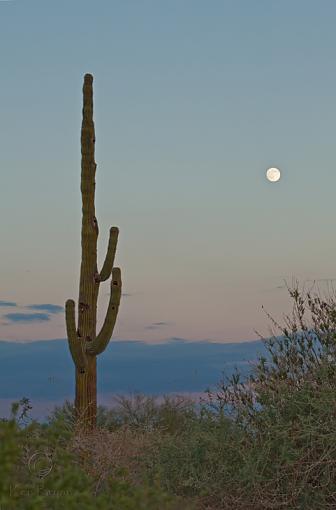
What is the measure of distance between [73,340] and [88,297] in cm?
85

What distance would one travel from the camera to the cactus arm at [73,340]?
14.5 meters

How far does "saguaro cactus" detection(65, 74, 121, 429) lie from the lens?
14594mm

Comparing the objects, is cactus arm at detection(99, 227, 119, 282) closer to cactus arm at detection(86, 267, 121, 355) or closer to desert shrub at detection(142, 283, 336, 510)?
cactus arm at detection(86, 267, 121, 355)

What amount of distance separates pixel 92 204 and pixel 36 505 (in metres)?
11.6

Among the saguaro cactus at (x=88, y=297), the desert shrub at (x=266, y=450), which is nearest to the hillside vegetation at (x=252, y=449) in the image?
the desert shrub at (x=266, y=450)

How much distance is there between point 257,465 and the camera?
362 inches

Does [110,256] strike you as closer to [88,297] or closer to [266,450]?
[88,297]

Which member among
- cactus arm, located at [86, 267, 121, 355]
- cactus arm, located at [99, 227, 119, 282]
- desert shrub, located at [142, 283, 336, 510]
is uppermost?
cactus arm, located at [99, 227, 119, 282]

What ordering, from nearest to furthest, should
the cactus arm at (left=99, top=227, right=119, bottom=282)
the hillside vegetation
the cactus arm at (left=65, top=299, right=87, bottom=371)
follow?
the hillside vegetation
the cactus arm at (left=65, top=299, right=87, bottom=371)
the cactus arm at (left=99, top=227, right=119, bottom=282)

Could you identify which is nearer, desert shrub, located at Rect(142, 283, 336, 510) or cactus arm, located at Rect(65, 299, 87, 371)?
desert shrub, located at Rect(142, 283, 336, 510)

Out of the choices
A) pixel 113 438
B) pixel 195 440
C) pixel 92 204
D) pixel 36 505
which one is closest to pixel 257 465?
pixel 195 440

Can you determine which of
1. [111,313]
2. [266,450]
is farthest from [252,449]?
[111,313]

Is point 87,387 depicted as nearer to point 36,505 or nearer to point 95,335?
point 95,335

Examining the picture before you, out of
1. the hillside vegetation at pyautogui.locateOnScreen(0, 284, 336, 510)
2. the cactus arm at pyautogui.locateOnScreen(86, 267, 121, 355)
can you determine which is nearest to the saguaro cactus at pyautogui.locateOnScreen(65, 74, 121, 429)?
the cactus arm at pyautogui.locateOnScreen(86, 267, 121, 355)
